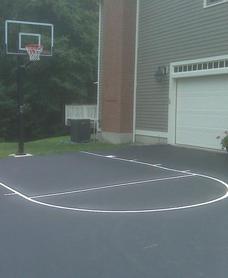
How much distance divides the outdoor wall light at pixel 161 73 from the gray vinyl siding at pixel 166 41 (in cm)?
14

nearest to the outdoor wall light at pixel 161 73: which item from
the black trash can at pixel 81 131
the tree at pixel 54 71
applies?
the black trash can at pixel 81 131

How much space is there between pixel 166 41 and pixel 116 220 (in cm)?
→ 1218

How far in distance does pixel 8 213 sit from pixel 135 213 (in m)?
2.08

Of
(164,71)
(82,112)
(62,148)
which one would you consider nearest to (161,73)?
(164,71)

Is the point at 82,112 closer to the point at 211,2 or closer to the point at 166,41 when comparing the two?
the point at 166,41

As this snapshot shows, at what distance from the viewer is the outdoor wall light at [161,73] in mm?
19758

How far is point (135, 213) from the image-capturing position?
8984 mm

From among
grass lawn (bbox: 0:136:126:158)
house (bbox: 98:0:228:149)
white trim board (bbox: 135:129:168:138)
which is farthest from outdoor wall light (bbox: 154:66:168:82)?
grass lawn (bbox: 0:136:126:158)

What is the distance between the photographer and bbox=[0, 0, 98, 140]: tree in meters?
35.2

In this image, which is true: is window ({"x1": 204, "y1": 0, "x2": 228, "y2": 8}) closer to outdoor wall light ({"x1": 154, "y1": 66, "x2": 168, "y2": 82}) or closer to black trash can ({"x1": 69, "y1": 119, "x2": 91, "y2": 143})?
→ outdoor wall light ({"x1": 154, "y1": 66, "x2": 168, "y2": 82})

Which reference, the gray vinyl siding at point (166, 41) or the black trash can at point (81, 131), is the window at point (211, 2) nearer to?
the gray vinyl siding at point (166, 41)

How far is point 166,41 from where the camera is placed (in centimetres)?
1970

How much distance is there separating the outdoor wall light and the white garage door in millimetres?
776

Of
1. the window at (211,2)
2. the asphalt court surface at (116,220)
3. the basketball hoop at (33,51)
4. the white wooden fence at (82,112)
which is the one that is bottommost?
the asphalt court surface at (116,220)
